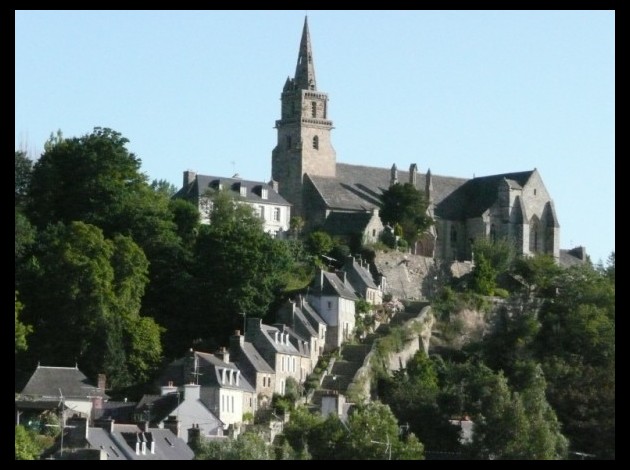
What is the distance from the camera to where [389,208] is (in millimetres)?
87312

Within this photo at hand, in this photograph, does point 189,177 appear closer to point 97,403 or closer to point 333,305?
point 333,305

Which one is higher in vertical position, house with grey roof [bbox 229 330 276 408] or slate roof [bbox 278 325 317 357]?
slate roof [bbox 278 325 317 357]

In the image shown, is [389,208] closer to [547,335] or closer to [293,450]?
[547,335]

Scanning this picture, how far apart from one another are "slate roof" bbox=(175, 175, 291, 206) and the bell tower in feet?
9.16

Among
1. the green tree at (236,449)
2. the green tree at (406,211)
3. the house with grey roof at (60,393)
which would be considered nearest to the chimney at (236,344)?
the house with grey roof at (60,393)

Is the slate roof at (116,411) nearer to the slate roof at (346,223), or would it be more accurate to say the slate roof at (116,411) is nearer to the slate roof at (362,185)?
the slate roof at (346,223)

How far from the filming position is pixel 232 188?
8512 centimetres

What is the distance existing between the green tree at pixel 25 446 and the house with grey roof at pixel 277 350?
12305 millimetres

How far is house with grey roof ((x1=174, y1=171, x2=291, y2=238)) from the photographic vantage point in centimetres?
8400

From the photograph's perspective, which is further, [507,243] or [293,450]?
[507,243]

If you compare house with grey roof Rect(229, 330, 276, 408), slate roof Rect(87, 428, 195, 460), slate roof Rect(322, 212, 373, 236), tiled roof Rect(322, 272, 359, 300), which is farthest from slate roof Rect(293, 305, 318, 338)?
slate roof Rect(87, 428, 195, 460)

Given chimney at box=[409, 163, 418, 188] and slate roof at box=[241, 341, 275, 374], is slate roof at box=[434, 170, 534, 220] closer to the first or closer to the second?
chimney at box=[409, 163, 418, 188]
